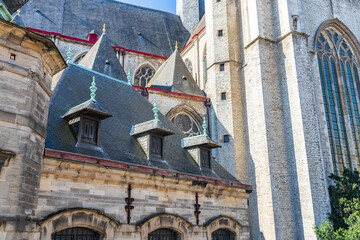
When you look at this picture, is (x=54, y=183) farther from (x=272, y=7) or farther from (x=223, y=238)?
(x=272, y=7)

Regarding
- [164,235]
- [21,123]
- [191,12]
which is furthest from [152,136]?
[191,12]

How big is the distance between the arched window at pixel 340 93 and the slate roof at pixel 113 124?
26.8ft

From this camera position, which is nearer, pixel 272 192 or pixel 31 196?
pixel 31 196

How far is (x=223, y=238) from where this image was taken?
879cm

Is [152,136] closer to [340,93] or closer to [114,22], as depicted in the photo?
[340,93]

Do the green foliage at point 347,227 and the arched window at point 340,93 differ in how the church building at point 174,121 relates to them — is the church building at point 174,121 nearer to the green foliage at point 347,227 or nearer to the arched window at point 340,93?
the arched window at point 340,93

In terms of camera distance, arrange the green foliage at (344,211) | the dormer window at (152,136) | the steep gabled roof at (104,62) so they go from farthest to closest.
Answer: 1. the steep gabled roof at (104,62)
2. the green foliage at (344,211)
3. the dormer window at (152,136)

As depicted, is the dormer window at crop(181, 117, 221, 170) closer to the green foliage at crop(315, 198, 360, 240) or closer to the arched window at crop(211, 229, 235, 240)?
the arched window at crop(211, 229, 235, 240)

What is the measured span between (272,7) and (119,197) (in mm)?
12763

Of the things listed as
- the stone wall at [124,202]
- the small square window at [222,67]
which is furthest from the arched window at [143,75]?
the stone wall at [124,202]

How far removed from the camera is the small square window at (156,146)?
27.3 ft

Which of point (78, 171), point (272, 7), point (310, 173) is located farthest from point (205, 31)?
point (78, 171)

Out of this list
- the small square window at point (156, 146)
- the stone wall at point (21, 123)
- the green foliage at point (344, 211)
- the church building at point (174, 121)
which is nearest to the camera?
the stone wall at point (21, 123)

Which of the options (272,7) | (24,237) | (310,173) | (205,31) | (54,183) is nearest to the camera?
(24,237)
